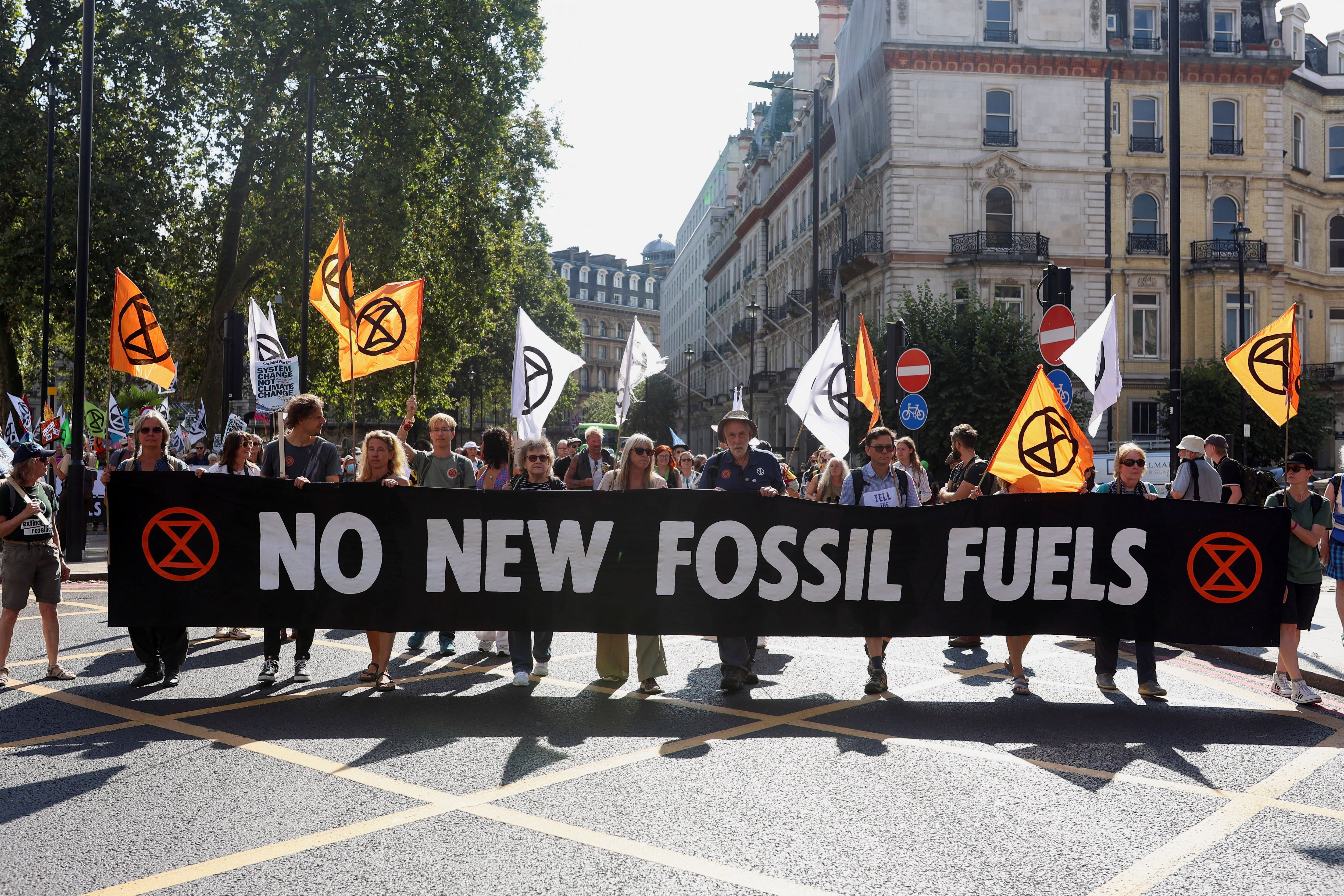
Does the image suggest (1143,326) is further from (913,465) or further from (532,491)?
(532,491)

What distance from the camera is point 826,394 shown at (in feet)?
40.6

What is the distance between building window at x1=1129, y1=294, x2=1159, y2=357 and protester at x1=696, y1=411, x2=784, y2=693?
36.9 metres

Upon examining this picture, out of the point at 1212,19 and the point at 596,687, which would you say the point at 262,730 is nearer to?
the point at 596,687

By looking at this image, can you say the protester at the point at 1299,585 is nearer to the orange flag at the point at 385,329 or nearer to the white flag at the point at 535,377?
the white flag at the point at 535,377

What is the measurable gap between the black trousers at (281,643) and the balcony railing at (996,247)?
34970mm

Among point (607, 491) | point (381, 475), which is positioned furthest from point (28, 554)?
point (607, 491)

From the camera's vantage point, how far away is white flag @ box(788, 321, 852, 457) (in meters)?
11.9

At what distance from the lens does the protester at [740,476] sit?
7.63 metres

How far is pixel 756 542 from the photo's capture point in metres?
7.59

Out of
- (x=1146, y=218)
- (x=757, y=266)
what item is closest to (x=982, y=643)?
(x=1146, y=218)

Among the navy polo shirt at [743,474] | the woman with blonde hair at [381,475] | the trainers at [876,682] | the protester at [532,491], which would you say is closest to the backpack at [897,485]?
the navy polo shirt at [743,474]

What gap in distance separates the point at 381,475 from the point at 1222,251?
40942mm

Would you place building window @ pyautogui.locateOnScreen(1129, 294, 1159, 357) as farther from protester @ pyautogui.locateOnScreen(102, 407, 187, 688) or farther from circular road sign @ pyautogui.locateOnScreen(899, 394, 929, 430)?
protester @ pyautogui.locateOnScreen(102, 407, 187, 688)

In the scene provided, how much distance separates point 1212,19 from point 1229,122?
3.82 m
